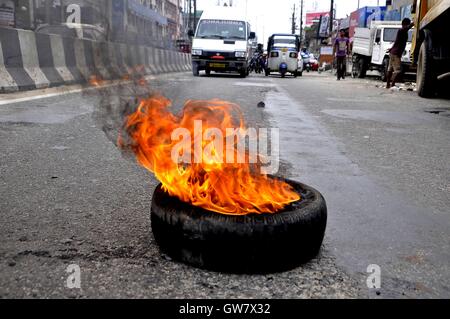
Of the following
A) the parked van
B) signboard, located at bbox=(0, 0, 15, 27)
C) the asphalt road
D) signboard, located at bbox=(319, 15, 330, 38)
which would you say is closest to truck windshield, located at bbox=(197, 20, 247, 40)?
the parked van

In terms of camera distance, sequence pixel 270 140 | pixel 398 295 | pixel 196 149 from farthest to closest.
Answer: pixel 270 140 → pixel 196 149 → pixel 398 295

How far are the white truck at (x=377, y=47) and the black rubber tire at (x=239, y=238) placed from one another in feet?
64.7

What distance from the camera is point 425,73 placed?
11766 millimetres

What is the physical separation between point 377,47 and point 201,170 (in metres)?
22.7

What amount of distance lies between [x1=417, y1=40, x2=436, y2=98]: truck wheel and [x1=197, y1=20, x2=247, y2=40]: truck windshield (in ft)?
32.3

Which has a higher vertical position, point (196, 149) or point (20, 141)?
point (196, 149)

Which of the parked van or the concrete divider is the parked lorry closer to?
the concrete divider

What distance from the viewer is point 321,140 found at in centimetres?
552

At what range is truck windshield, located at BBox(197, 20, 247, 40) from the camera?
20891 millimetres

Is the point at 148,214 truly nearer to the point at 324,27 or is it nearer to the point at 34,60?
the point at 34,60

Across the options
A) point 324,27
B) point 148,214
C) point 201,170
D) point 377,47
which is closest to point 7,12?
point 377,47
